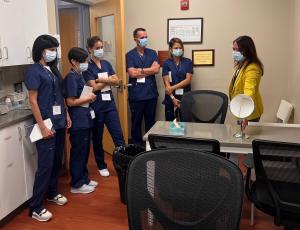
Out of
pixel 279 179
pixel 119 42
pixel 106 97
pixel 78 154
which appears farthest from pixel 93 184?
pixel 279 179

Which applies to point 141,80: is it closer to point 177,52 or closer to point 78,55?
point 177,52

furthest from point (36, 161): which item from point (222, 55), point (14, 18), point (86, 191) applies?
point (222, 55)

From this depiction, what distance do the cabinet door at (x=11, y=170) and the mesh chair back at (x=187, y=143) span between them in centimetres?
129

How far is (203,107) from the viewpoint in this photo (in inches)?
128

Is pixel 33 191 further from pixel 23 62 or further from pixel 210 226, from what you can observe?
pixel 210 226

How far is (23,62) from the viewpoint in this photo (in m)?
3.02

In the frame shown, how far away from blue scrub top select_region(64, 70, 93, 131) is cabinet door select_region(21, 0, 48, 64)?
43cm

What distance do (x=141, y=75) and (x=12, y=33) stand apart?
169 centimetres

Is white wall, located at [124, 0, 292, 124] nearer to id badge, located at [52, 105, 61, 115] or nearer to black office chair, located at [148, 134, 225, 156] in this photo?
id badge, located at [52, 105, 61, 115]

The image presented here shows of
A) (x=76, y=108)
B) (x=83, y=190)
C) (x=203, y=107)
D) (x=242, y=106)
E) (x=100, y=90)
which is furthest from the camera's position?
(x=100, y=90)

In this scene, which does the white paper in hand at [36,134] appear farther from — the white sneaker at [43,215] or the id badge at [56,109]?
the white sneaker at [43,215]

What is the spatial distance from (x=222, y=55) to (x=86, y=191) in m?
2.42

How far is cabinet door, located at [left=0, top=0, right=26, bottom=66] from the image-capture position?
2740 mm

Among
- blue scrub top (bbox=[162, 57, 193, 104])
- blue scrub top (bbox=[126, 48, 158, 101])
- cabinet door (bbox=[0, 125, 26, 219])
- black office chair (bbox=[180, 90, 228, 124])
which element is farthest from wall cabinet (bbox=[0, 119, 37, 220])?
blue scrub top (bbox=[162, 57, 193, 104])
